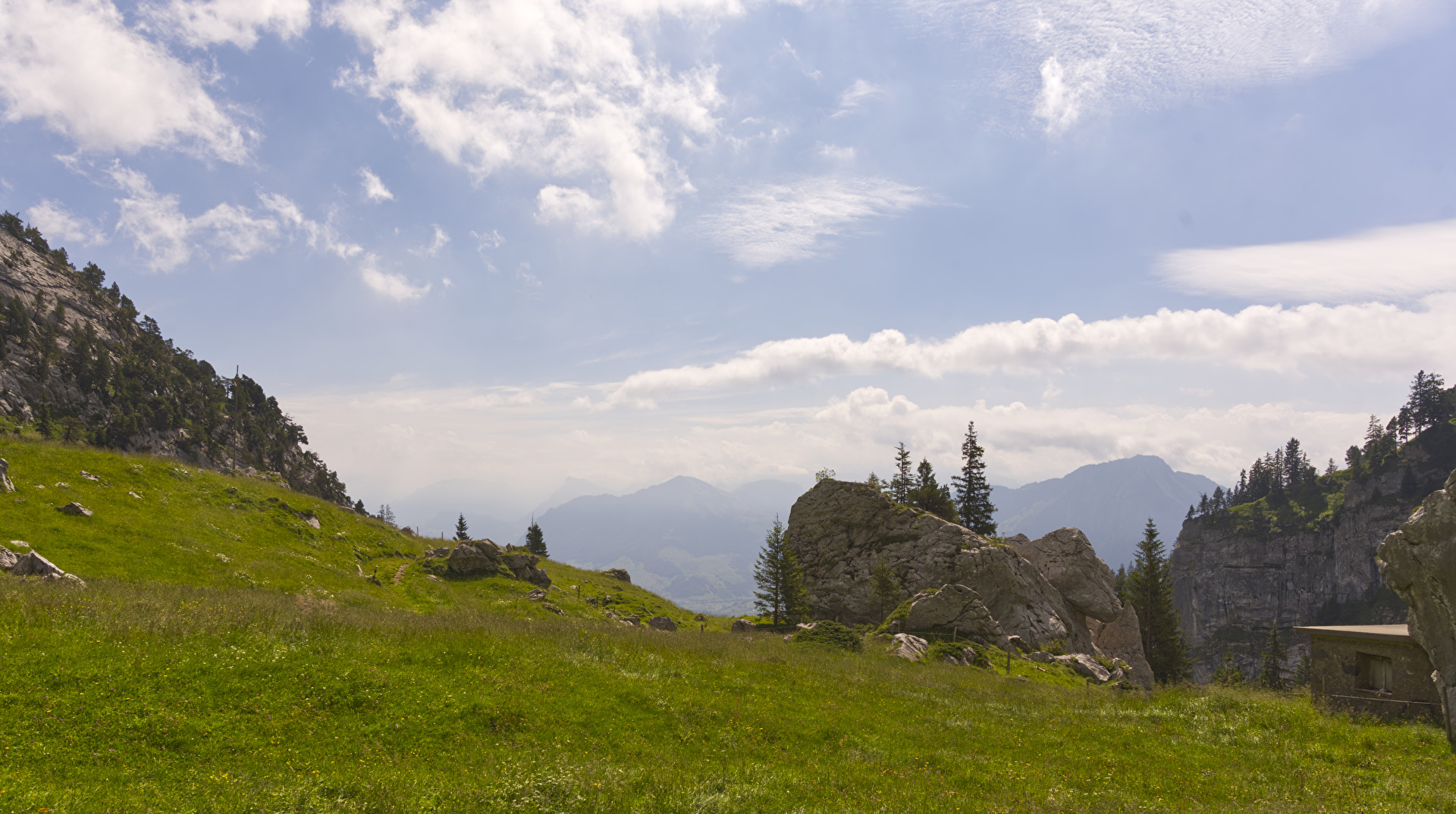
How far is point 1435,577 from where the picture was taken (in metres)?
22.6

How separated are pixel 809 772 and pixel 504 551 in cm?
4607

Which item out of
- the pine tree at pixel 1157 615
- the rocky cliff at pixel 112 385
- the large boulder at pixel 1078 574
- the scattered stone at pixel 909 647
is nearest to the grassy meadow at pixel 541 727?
the scattered stone at pixel 909 647

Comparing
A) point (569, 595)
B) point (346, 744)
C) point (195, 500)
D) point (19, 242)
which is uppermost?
point (19, 242)

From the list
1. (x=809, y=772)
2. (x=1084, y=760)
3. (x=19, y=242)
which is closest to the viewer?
(x=809, y=772)

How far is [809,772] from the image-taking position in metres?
14.0

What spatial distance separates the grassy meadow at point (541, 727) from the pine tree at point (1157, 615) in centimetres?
5640

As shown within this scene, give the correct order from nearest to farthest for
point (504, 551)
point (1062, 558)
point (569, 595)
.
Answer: point (569, 595) → point (504, 551) → point (1062, 558)

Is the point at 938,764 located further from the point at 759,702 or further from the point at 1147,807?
the point at 759,702

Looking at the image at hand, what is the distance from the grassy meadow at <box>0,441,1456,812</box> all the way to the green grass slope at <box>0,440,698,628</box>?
55 cm

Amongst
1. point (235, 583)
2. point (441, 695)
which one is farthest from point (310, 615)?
point (235, 583)

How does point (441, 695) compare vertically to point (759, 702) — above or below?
above

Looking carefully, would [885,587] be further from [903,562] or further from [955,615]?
[955,615]

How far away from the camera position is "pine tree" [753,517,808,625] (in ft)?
182

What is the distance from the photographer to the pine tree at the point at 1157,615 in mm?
71250
